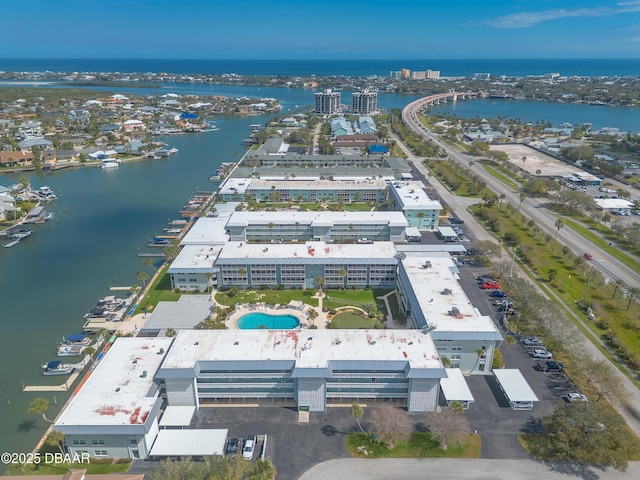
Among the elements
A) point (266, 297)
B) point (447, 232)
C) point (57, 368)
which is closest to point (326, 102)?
point (447, 232)

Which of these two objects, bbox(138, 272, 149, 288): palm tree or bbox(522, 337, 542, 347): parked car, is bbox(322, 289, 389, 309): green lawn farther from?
bbox(138, 272, 149, 288): palm tree


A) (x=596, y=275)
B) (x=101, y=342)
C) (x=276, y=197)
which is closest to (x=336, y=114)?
(x=276, y=197)

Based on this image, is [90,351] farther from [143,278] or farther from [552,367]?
[552,367]

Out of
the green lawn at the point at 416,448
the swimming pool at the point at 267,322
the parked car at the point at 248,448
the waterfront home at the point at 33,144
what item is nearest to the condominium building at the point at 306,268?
the swimming pool at the point at 267,322

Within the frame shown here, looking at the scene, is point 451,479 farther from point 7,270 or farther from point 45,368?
point 7,270

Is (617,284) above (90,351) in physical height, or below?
above

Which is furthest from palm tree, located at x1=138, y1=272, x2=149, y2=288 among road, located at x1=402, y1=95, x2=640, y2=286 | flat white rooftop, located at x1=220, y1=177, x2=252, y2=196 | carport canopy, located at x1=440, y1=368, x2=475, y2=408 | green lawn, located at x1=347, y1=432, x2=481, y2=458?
road, located at x1=402, y1=95, x2=640, y2=286

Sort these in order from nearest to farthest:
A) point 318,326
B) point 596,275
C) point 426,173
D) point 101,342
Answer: point 101,342
point 318,326
point 596,275
point 426,173
